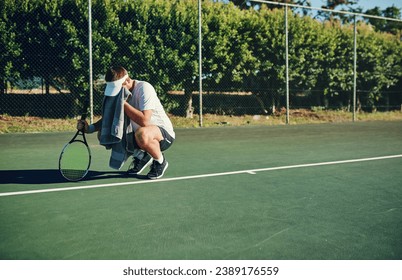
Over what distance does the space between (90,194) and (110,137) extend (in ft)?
2.50

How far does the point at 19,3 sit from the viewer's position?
12258 mm

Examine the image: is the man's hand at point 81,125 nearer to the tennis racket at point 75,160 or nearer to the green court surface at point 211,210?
the tennis racket at point 75,160

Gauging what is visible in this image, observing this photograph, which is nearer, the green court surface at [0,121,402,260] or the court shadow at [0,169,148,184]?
the green court surface at [0,121,402,260]

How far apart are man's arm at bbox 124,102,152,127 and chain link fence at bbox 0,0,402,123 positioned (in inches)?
312

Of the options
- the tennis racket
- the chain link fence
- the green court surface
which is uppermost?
the chain link fence

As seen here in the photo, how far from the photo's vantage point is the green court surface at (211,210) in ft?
9.43

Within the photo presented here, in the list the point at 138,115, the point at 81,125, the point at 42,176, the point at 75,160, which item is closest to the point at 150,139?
the point at 138,115

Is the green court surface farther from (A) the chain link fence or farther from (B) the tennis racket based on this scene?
(A) the chain link fence

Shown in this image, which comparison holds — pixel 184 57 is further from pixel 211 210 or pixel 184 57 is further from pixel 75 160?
pixel 211 210

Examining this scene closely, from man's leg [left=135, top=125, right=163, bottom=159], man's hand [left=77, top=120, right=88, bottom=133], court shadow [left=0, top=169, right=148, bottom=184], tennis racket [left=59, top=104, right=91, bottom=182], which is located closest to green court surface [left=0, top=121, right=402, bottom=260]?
court shadow [left=0, top=169, right=148, bottom=184]

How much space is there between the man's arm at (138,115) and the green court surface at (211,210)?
2.28 feet

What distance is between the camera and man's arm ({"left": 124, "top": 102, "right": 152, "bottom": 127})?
4.81 metres

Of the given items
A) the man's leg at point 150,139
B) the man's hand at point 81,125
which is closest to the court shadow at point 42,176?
the man's leg at point 150,139

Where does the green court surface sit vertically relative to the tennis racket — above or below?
below
